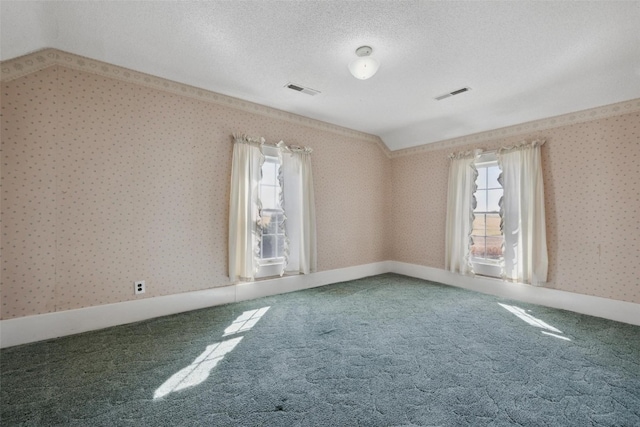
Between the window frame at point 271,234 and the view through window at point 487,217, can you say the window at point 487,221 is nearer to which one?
the view through window at point 487,217

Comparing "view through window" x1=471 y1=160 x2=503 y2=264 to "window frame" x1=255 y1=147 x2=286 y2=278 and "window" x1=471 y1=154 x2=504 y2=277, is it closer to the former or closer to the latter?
"window" x1=471 y1=154 x2=504 y2=277

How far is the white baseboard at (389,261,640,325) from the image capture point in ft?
9.48

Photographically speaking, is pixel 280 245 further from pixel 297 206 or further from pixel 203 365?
pixel 203 365

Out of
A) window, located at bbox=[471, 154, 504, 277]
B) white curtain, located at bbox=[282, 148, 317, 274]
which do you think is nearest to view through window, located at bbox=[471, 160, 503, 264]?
window, located at bbox=[471, 154, 504, 277]

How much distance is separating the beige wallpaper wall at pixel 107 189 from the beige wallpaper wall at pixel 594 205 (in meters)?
3.69

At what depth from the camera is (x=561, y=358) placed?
2117 millimetres

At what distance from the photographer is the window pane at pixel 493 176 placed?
3943 mm

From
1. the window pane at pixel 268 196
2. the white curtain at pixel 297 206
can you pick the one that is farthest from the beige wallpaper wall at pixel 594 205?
the window pane at pixel 268 196

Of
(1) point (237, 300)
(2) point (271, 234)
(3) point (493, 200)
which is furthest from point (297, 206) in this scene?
(3) point (493, 200)

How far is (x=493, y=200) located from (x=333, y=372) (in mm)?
3459

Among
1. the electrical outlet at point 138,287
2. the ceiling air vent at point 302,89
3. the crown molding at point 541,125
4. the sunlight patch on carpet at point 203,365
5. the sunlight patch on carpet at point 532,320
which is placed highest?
the ceiling air vent at point 302,89

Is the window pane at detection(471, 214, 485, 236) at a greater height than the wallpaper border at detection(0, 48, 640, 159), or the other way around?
the wallpaper border at detection(0, 48, 640, 159)

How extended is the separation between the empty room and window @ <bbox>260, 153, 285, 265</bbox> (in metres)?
0.03

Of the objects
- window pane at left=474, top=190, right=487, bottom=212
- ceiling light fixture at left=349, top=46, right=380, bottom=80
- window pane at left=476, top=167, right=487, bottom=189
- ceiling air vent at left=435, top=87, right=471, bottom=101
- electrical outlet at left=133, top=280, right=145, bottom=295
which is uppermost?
ceiling air vent at left=435, top=87, right=471, bottom=101
